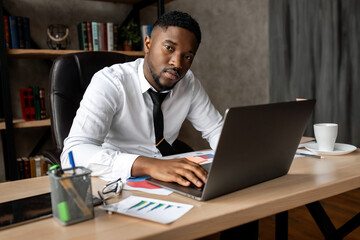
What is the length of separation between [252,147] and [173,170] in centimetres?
21

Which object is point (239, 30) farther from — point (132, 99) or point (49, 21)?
point (132, 99)

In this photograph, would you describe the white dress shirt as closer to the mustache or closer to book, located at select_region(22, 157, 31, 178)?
the mustache

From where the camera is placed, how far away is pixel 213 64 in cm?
341

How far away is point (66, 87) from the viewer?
1.45 meters

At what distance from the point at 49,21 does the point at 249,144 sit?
2555mm

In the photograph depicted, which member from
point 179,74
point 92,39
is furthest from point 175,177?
point 92,39

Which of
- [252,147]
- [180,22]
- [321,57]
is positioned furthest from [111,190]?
[321,57]

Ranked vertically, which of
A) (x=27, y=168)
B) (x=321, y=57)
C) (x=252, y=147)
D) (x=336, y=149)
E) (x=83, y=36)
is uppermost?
(x=83, y=36)

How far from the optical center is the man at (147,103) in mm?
1125

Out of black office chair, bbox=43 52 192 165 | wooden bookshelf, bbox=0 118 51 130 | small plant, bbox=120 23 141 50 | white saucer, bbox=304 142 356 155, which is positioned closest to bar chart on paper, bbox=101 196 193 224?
white saucer, bbox=304 142 356 155

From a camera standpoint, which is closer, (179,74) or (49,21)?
(179,74)

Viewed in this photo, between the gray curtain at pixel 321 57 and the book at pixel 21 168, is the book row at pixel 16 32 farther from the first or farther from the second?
the gray curtain at pixel 321 57

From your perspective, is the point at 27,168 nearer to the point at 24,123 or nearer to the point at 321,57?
the point at 24,123

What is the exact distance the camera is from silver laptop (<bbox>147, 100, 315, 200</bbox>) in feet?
2.09
